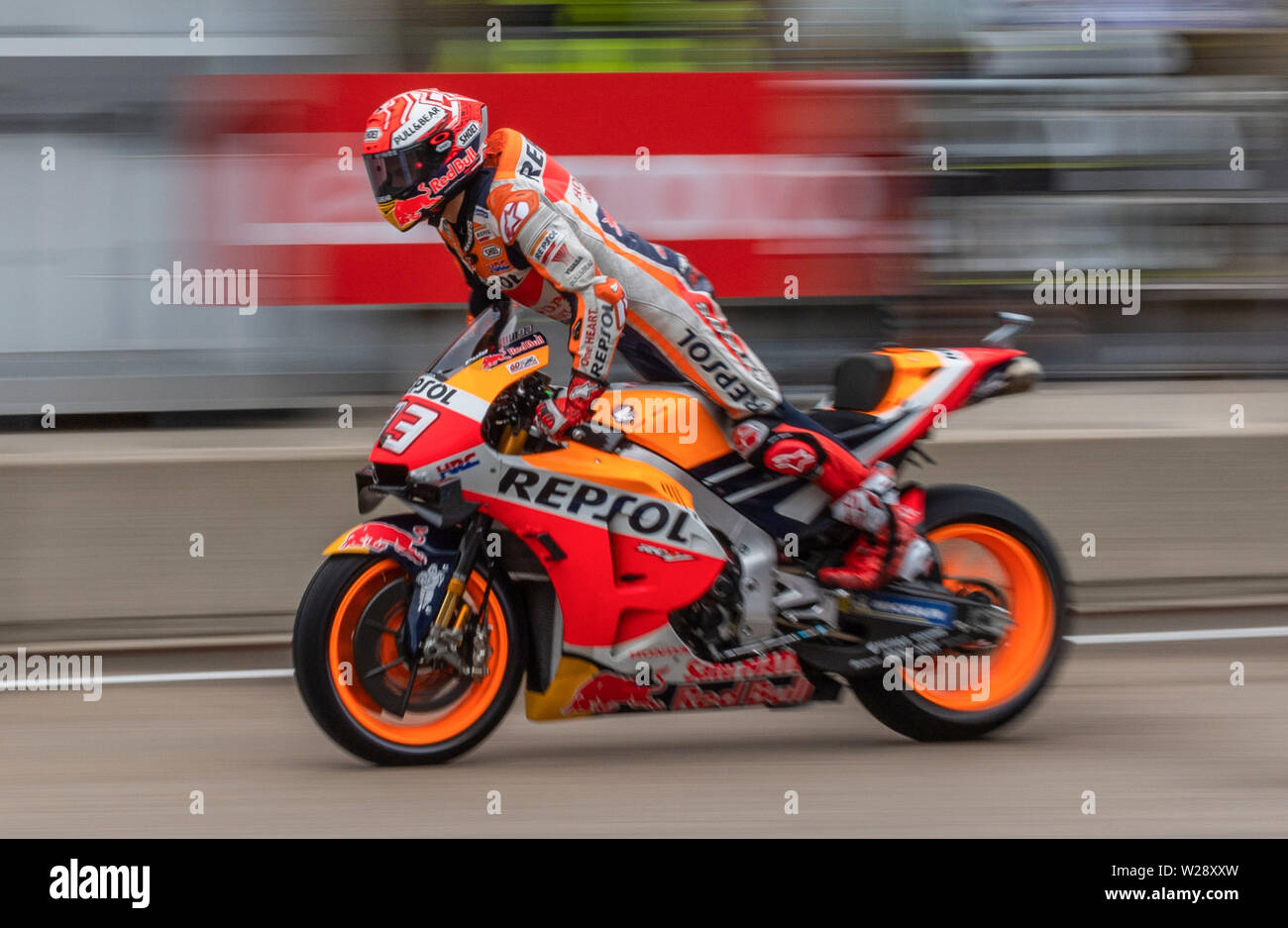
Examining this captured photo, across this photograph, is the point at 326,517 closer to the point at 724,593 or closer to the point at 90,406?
the point at 90,406

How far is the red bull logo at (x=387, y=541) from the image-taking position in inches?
211

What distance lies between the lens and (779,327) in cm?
866

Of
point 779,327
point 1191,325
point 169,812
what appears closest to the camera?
point 169,812

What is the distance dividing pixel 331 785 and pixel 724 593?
1.35 meters

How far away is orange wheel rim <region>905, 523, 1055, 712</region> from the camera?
5887 mm

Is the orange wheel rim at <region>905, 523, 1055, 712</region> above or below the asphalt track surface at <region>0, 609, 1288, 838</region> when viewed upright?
above

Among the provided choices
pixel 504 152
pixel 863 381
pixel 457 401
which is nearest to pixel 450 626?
pixel 457 401

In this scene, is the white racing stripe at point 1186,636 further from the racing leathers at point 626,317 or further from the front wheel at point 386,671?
the front wheel at point 386,671

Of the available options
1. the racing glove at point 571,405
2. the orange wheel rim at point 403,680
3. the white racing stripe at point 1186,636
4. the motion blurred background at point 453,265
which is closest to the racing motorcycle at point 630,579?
the orange wheel rim at point 403,680

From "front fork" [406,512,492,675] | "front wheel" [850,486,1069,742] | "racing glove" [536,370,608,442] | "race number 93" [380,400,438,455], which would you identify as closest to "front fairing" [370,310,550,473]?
"race number 93" [380,400,438,455]

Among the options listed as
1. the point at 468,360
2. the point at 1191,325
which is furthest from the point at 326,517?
the point at 1191,325

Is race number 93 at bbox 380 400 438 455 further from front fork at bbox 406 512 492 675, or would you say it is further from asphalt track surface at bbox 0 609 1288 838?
asphalt track surface at bbox 0 609 1288 838

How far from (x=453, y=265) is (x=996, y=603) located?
348 cm

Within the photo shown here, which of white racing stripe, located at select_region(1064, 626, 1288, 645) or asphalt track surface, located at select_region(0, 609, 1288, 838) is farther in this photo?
white racing stripe, located at select_region(1064, 626, 1288, 645)
